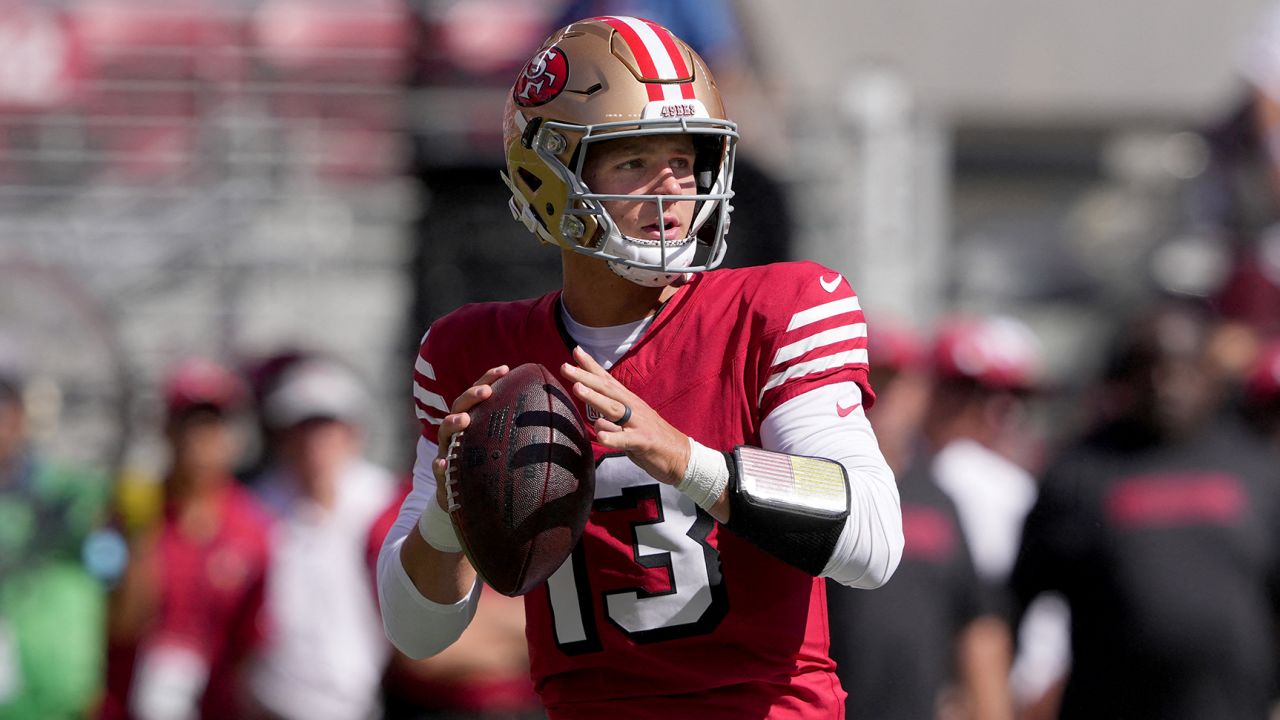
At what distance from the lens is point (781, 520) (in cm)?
259

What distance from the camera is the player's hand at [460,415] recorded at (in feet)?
8.73

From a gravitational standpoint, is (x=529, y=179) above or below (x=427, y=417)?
above

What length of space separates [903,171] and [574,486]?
5040mm

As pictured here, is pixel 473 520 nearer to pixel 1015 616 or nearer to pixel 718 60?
pixel 1015 616

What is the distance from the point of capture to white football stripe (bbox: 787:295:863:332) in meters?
2.78

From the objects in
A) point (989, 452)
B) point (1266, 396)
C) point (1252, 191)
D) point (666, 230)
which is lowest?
point (989, 452)

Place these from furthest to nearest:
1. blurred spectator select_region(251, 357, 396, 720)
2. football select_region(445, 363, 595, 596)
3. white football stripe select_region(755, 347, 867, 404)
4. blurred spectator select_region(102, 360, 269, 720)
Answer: blurred spectator select_region(102, 360, 269, 720)
blurred spectator select_region(251, 357, 396, 720)
white football stripe select_region(755, 347, 867, 404)
football select_region(445, 363, 595, 596)

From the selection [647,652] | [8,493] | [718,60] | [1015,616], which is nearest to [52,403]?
[8,493]

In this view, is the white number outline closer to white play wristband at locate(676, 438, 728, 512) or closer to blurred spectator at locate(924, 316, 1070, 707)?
white play wristband at locate(676, 438, 728, 512)

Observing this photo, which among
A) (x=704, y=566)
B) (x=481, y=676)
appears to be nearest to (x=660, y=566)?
(x=704, y=566)

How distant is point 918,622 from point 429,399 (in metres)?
2.57

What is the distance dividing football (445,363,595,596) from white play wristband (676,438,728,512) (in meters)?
0.16

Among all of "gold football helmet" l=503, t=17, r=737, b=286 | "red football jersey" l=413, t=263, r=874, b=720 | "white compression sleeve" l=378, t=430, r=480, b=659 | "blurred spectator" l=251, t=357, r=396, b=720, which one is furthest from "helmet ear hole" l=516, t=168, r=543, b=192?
"blurred spectator" l=251, t=357, r=396, b=720

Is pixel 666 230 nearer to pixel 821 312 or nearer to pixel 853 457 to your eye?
pixel 821 312
